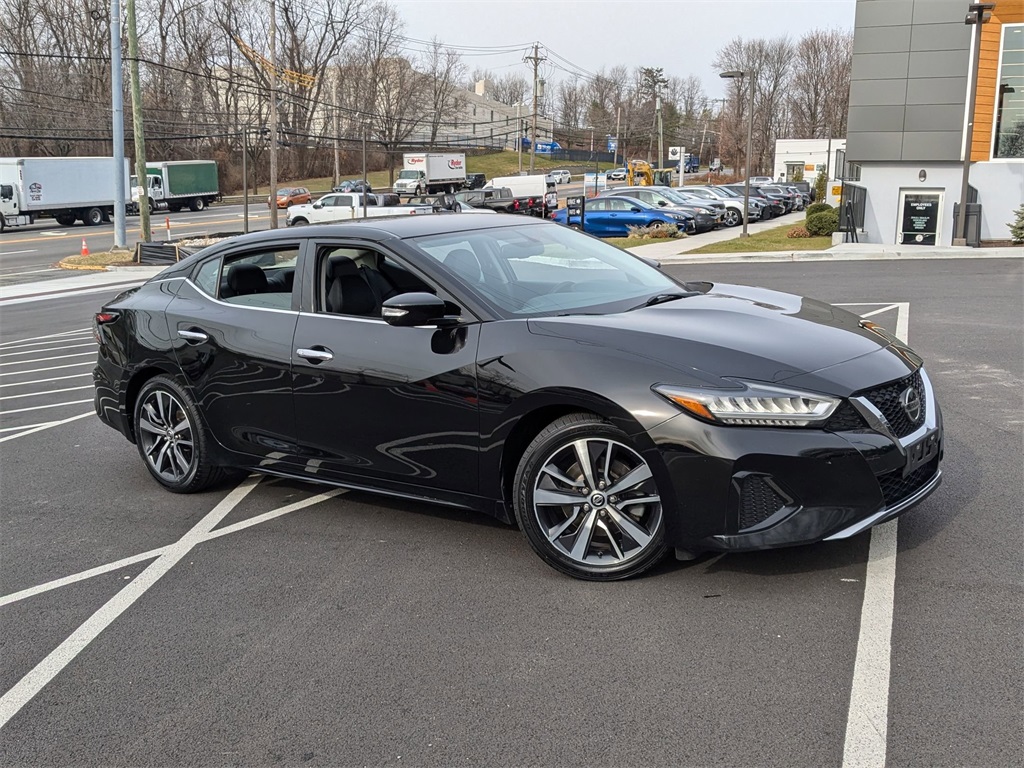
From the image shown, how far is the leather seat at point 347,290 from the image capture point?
199 inches

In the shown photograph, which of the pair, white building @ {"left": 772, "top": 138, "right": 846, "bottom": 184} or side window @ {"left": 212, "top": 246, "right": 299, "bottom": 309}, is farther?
white building @ {"left": 772, "top": 138, "right": 846, "bottom": 184}

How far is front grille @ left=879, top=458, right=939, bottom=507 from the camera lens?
392 centimetres

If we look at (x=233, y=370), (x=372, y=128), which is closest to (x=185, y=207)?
(x=372, y=128)

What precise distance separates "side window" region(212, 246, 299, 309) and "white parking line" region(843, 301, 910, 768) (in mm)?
3294

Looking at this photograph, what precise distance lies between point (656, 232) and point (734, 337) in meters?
25.9

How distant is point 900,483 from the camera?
157 inches

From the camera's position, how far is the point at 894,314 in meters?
12.0

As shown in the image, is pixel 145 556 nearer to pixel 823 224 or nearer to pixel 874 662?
pixel 874 662

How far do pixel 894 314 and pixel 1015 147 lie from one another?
20615 millimetres

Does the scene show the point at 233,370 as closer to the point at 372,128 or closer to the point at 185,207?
the point at 185,207

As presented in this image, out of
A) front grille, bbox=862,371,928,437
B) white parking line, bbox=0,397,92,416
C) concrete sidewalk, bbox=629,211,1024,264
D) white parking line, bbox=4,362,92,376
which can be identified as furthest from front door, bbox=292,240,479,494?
concrete sidewalk, bbox=629,211,1024,264

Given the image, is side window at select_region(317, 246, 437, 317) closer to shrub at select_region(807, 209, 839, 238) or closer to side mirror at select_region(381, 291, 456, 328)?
side mirror at select_region(381, 291, 456, 328)

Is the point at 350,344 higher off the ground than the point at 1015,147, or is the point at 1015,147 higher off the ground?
the point at 1015,147

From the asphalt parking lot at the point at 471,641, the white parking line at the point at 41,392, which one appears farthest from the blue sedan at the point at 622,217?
the asphalt parking lot at the point at 471,641
